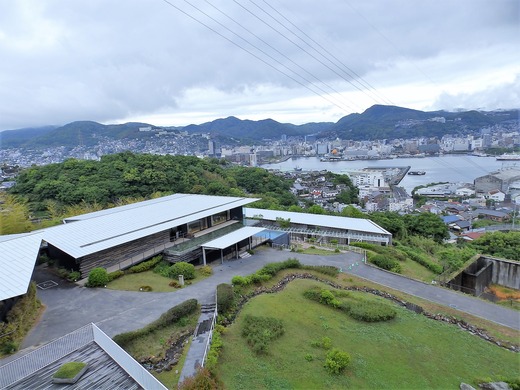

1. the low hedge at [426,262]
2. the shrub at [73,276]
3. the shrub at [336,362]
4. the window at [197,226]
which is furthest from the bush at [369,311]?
the shrub at [73,276]

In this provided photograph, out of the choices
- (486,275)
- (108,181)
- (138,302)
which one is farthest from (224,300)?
(108,181)

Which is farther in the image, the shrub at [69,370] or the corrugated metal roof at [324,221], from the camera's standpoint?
the corrugated metal roof at [324,221]

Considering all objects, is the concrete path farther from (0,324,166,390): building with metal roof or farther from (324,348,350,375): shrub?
(324,348,350,375): shrub

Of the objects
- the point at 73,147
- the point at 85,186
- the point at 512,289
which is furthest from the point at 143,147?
the point at 512,289

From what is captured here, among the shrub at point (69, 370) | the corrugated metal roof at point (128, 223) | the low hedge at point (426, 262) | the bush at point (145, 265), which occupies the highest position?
the corrugated metal roof at point (128, 223)

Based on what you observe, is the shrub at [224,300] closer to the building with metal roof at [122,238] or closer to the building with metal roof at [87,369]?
the building with metal roof at [87,369]

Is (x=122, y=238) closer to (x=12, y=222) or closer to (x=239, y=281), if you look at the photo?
(x=239, y=281)

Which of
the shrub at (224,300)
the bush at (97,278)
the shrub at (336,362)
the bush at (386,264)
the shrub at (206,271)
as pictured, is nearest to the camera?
the shrub at (336,362)
